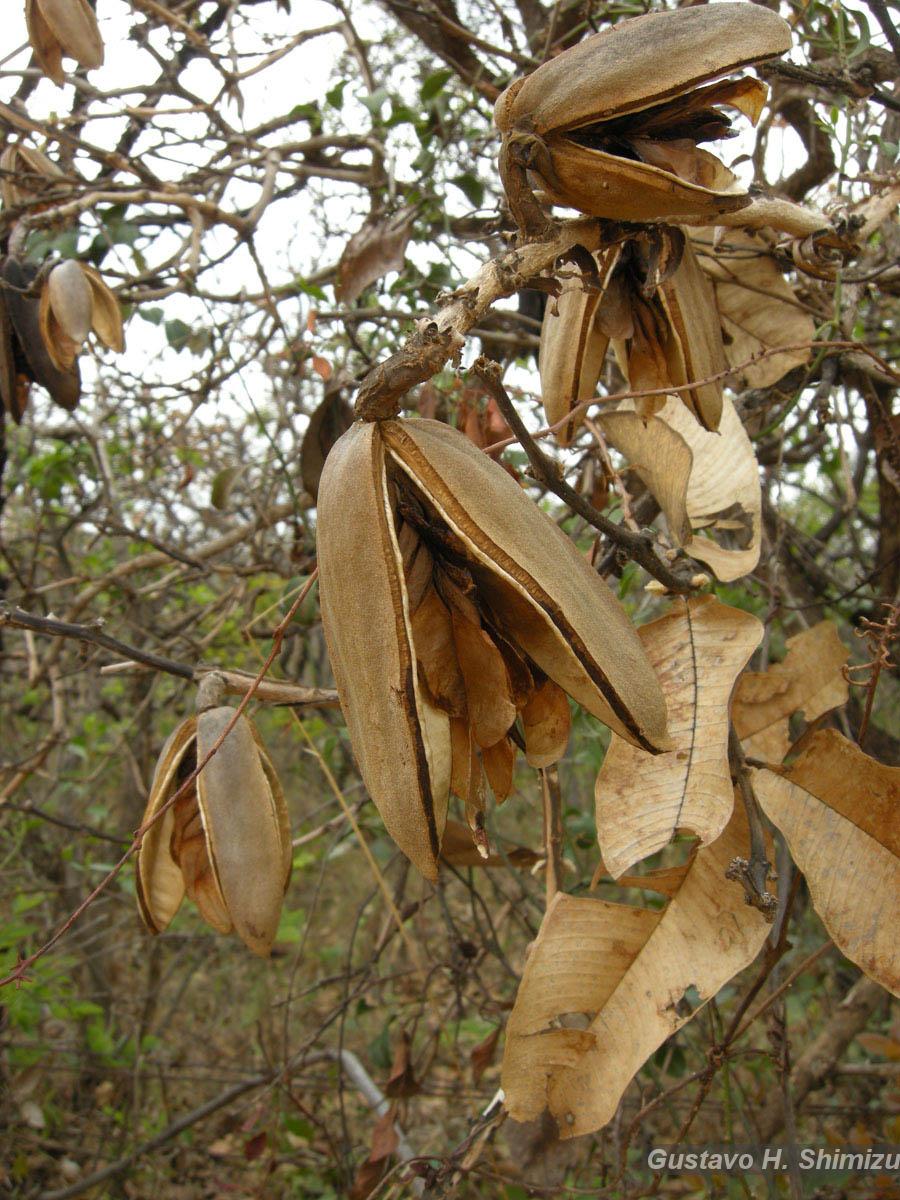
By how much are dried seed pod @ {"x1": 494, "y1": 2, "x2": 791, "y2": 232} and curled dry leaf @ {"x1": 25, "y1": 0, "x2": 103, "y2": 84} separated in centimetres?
127

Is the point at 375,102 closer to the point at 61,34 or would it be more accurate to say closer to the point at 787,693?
the point at 61,34

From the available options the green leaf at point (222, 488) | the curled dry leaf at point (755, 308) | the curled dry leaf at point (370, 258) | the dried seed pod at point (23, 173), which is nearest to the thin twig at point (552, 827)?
the curled dry leaf at point (755, 308)

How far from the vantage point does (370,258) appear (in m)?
1.47

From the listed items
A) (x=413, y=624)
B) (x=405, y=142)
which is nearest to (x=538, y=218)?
(x=413, y=624)

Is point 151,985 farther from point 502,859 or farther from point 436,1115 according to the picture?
point 502,859

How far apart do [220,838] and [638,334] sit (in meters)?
0.56

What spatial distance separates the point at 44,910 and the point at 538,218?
9.49 feet

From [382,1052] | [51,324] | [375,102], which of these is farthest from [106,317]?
[382,1052]

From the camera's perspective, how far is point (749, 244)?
998mm

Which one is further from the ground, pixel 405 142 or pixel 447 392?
pixel 405 142

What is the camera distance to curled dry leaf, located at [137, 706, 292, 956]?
822 mm

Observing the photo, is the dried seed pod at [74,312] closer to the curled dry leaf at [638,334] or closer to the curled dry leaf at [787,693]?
the curled dry leaf at [638,334]

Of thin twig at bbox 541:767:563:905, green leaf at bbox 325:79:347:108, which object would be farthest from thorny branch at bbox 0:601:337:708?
green leaf at bbox 325:79:347:108

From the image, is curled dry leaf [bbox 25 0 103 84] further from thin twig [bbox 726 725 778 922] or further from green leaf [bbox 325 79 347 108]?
thin twig [bbox 726 725 778 922]
